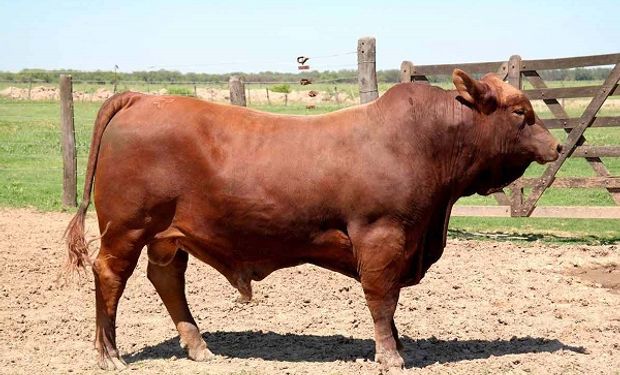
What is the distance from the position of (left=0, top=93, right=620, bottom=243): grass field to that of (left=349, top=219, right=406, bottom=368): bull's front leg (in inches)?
246

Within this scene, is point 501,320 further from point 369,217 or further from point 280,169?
point 280,169

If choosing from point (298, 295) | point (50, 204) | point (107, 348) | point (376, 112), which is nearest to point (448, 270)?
point (298, 295)

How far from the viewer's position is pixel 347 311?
311 inches

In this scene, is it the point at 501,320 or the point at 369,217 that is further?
the point at 501,320

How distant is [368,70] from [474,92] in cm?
523

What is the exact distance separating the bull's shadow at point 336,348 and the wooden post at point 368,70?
4874 millimetres

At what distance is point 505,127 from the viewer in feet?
20.5

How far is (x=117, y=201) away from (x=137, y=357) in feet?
4.22

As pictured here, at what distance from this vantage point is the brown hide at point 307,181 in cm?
605

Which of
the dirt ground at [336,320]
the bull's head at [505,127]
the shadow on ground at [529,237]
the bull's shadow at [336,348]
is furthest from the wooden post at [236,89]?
the bull's head at [505,127]

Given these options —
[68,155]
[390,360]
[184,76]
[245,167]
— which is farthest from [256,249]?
[184,76]

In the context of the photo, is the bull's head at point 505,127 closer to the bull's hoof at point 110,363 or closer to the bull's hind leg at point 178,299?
the bull's hind leg at point 178,299

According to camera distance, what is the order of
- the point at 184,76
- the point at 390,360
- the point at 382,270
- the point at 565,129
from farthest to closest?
1. the point at 184,76
2. the point at 565,129
3. the point at 390,360
4. the point at 382,270

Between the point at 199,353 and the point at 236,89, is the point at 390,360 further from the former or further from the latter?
the point at 236,89
